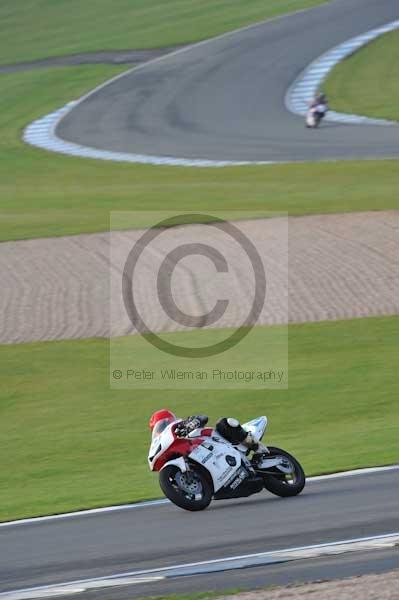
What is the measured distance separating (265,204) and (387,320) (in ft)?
35.6

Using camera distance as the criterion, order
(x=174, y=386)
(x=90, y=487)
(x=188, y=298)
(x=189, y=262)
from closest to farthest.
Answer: (x=90, y=487) < (x=174, y=386) < (x=188, y=298) < (x=189, y=262)

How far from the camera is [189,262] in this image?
25.7 meters

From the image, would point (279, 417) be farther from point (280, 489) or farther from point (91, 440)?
point (280, 489)

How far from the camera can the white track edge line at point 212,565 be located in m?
9.11

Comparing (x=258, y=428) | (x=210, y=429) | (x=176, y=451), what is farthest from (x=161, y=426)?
(x=258, y=428)

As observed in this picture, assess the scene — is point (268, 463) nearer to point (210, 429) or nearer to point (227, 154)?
point (210, 429)

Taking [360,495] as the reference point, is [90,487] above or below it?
below

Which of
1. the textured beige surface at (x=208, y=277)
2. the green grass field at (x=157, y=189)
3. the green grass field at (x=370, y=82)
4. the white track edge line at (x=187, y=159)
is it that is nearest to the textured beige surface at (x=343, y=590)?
the textured beige surface at (x=208, y=277)

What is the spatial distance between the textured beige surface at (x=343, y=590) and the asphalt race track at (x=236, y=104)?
29.1 meters

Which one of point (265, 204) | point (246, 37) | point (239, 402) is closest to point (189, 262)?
point (265, 204)

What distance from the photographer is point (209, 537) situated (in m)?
10.3

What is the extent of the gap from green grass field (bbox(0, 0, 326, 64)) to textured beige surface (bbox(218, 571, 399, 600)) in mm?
57846

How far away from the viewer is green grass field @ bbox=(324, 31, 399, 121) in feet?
Answer: 146

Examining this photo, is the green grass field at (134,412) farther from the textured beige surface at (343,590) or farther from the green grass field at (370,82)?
the green grass field at (370,82)
